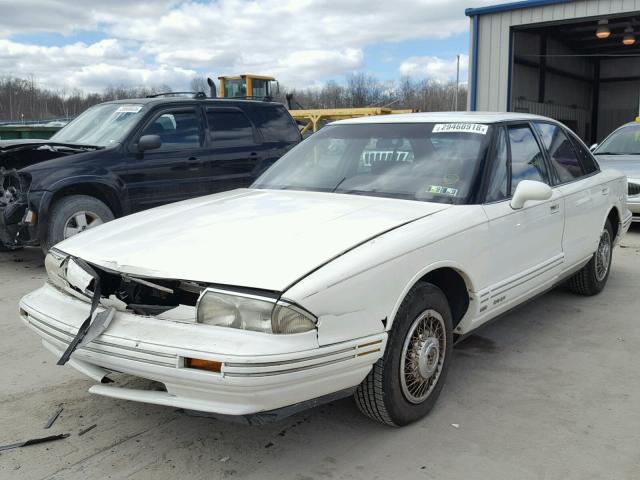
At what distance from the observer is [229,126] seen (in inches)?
300

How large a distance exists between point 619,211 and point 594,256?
0.66 meters

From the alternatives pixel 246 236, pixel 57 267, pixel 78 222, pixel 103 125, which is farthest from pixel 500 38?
pixel 57 267

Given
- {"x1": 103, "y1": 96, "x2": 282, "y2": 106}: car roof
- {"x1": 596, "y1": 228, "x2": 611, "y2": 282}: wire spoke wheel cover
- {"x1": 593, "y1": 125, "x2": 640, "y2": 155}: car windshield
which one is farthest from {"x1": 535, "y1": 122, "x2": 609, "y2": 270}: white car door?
{"x1": 593, "y1": 125, "x2": 640, "y2": 155}: car windshield

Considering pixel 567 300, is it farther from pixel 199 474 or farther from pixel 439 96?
pixel 439 96

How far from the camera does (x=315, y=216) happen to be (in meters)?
3.12

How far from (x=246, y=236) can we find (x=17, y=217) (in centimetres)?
419

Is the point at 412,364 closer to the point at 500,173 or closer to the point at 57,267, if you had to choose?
the point at 500,173

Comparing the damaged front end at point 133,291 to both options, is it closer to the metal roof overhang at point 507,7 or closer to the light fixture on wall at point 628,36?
the metal roof overhang at point 507,7

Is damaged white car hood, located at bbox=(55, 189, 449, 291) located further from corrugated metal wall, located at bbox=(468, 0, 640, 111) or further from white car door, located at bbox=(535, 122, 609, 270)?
corrugated metal wall, located at bbox=(468, 0, 640, 111)

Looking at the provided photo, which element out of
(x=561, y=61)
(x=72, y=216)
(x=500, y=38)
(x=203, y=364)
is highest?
(x=561, y=61)

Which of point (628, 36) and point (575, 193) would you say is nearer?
point (575, 193)

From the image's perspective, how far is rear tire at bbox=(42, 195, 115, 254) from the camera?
20.1 feet

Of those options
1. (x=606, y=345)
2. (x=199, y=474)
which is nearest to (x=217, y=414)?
(x=199, y=474)

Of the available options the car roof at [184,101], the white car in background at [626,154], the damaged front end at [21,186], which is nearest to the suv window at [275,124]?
the car roof at [184,101]
